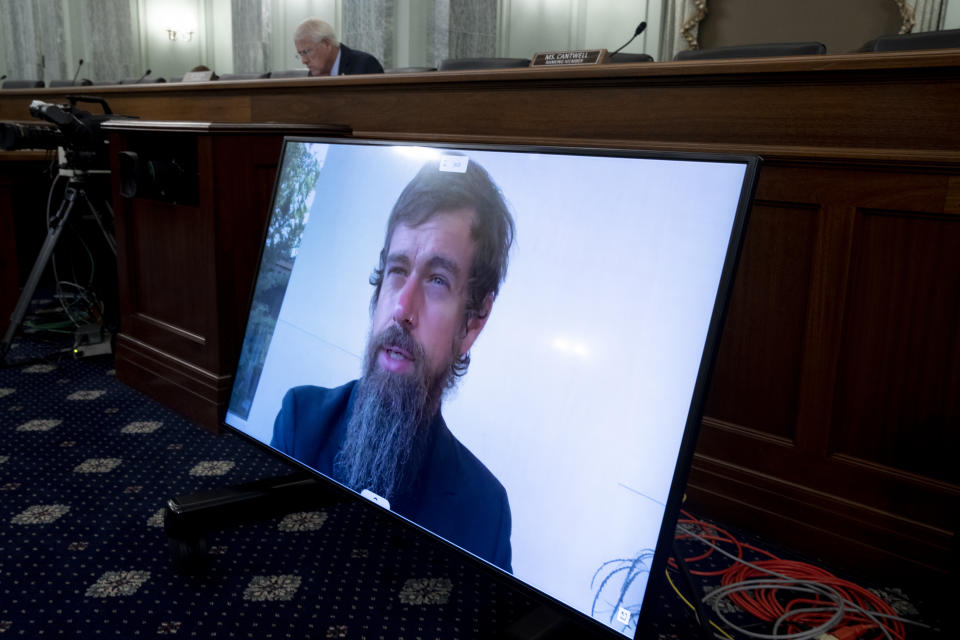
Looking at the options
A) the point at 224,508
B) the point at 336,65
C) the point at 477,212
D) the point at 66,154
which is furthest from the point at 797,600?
the point at 336,65

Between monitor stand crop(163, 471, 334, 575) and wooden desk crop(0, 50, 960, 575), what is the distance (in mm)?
833

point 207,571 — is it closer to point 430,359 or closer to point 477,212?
point 430,359

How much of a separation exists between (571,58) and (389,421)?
4.39ft

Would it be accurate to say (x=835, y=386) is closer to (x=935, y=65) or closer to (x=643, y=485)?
(x=935, y=65)

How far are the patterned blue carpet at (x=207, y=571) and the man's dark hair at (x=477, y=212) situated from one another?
0.36m

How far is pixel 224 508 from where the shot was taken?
130 cm

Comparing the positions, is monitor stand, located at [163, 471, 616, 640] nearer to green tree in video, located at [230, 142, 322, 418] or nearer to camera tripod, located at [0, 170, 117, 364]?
green tree in video, located at [230, 142, 322, 418]

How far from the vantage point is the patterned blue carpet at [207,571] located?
45.5 inches

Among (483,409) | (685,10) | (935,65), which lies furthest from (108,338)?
(685,10)

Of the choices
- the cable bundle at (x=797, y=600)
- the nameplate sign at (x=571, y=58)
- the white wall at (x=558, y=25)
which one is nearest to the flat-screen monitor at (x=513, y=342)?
the cable bundle at (x=797, y=600)

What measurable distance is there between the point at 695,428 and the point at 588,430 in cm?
13

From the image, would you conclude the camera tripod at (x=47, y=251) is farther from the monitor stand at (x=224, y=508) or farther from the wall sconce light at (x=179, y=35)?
the wall sconce light at (x=179, y=35)

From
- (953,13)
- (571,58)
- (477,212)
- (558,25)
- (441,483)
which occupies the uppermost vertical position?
(558,25)

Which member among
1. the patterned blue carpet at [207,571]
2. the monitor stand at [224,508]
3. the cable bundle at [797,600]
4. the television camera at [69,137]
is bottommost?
the cable bundle at [797,600]
